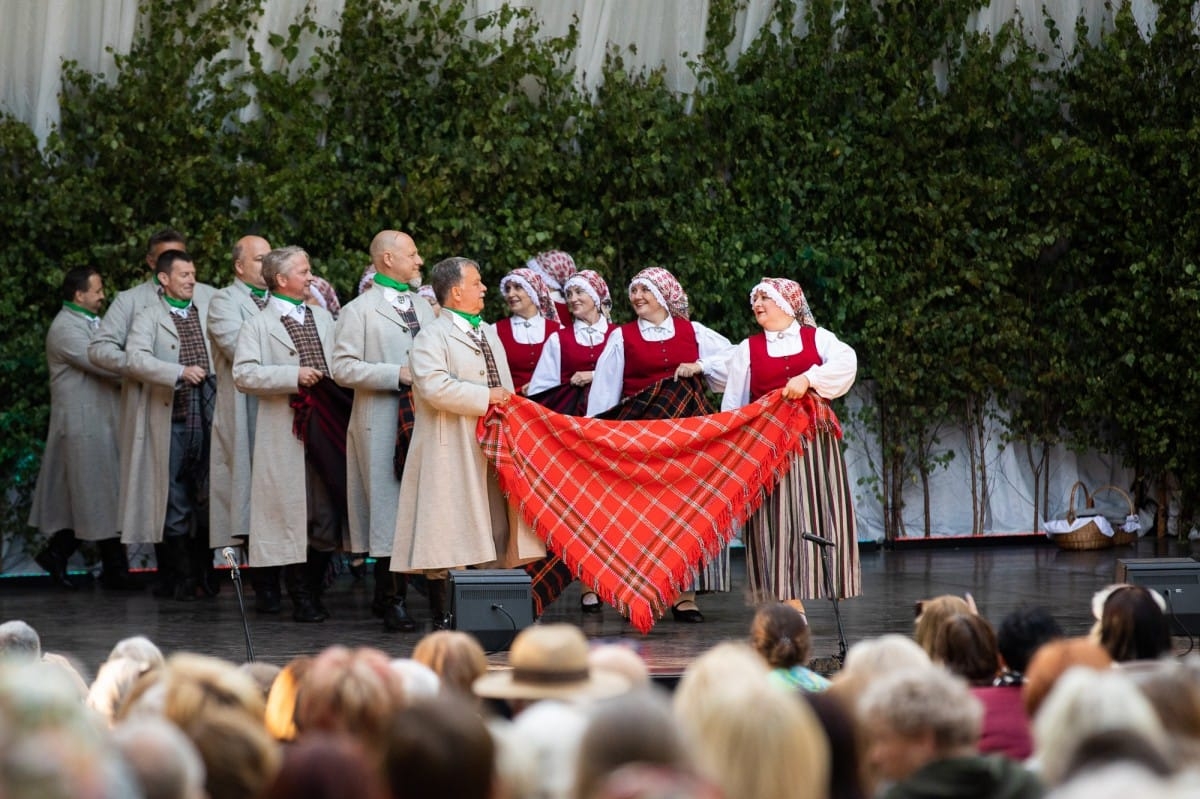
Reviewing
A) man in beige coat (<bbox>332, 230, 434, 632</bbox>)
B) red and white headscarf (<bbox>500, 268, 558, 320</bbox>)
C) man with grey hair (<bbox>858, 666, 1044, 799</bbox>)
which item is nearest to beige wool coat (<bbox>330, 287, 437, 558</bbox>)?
man in beige coat (<bbox>332, 230, 434, 632</bbox>)

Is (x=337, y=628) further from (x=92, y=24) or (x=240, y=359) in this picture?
(x=92, y=24)

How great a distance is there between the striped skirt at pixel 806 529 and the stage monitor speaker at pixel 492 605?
4.53 feet

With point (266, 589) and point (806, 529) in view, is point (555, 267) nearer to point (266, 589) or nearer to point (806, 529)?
point (266, 589)

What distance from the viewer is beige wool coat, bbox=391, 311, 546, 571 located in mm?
7004

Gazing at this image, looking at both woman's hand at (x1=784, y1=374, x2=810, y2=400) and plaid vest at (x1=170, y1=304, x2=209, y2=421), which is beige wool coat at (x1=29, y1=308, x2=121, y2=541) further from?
woman's hand at (x1=784, y1=374, x2=810, y2=400)

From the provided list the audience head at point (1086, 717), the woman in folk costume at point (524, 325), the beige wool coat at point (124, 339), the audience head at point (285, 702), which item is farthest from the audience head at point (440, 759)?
the beige wool coat at point (124, 339)

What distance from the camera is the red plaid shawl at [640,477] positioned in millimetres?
7020

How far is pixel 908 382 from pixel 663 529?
4.04 m

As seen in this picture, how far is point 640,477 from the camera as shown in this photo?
23.3ft

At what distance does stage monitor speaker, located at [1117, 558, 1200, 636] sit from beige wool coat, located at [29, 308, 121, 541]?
534 cm

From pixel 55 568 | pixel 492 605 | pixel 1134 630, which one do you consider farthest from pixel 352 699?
pixel 55 568

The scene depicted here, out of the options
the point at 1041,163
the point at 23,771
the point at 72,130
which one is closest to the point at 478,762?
the point at 23,771

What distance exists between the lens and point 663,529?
7.06m

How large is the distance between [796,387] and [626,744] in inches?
180
